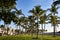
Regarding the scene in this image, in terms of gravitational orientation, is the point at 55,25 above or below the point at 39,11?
below

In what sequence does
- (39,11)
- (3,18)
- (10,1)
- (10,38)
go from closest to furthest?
(10,38) < (10,1) < (3,18) < (39,11)

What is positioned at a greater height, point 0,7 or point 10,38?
point 0,7

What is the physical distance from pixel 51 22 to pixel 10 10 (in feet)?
166

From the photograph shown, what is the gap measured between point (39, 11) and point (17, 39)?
139ft

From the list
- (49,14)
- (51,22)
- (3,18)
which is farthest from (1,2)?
(51,22)

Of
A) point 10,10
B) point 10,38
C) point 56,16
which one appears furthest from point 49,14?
point 10,38

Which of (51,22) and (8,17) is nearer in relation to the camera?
(8,17)

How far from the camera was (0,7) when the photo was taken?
31.7m

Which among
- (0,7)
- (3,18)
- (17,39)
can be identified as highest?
(0,7)

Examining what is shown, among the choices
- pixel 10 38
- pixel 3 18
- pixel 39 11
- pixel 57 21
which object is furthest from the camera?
pixel 57 21

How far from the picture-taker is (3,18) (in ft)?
104

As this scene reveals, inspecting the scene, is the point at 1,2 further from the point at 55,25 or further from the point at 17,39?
the point at 55,25

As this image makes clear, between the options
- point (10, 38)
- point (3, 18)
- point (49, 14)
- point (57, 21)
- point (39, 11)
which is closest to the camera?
point (10, 38)

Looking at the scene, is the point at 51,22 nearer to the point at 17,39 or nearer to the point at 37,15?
the point at 37,15
